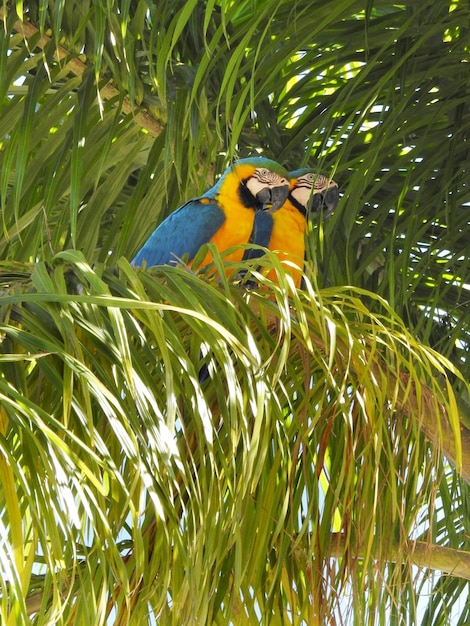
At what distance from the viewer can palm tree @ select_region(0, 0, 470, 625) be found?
0.55 metres

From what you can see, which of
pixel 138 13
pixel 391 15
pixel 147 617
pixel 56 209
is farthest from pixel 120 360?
pixel 56 209

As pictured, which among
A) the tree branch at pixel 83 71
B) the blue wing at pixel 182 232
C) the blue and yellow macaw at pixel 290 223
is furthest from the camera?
the blue and yellow macaw at pixel 290 223

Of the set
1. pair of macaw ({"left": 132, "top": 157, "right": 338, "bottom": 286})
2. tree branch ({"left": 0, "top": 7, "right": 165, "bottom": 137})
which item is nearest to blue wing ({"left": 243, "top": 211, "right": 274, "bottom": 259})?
pair of macaw ({"left": 132, "top": 157, "right": 338, "bottom": 286})

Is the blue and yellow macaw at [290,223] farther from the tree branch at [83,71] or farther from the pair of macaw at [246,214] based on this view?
the tree branch at [83,71]

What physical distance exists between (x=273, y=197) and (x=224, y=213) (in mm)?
73

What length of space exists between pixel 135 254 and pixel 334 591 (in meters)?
0.73

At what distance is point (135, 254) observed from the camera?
4.36ft

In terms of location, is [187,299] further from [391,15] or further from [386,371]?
[391,15]

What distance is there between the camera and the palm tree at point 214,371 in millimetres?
548

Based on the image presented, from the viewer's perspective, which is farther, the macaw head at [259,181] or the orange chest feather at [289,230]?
the orange chest feather at [289,230]

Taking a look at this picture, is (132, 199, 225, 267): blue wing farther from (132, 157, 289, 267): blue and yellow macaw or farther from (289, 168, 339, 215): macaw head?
(289, 168, 339, 215): macaw head

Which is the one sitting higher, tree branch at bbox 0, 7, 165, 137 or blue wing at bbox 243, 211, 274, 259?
tree branch at bbox 0, 7, 165, 137

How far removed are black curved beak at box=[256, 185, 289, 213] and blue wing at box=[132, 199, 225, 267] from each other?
2.5 inches

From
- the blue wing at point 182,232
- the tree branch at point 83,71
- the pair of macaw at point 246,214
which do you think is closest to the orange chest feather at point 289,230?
the pair of macaw at point 246,214
